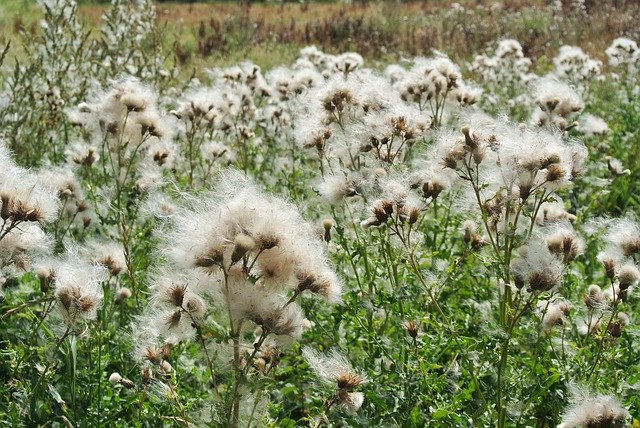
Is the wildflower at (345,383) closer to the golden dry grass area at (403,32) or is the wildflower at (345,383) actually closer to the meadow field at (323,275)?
the meadow field at (323,275)

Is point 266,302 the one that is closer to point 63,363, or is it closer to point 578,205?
point 63,363

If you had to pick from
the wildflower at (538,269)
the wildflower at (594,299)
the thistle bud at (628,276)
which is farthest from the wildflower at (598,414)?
the wildflower at (594,299)

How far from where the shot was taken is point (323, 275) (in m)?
1.99

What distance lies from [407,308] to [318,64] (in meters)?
4.29

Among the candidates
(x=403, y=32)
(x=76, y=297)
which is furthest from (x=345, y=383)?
(x=403, y=32)

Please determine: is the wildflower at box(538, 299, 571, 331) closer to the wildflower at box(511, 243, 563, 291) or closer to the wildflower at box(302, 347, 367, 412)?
the wildflower at box(511, 243, 563, 291)

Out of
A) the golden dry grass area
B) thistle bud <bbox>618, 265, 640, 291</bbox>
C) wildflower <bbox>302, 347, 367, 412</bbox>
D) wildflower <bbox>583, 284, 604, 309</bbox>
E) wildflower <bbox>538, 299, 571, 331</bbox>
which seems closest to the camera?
wildflower <bbox>302, 347, 367, 412</bbox>

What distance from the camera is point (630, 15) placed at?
18.8 metres

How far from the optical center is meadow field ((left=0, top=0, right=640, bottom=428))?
2027mm

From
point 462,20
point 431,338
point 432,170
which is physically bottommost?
point 462,20

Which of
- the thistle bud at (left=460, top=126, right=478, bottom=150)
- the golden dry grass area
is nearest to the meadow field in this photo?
the thistle bud at (left=460, top=126, right=478, bottom=150)

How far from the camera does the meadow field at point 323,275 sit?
2.03m

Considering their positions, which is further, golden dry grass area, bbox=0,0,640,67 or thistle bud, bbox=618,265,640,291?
golden dry grass area, bbox=0,0,640,67

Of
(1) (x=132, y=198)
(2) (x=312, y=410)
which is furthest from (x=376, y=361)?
(1) (x=132, y=198)
